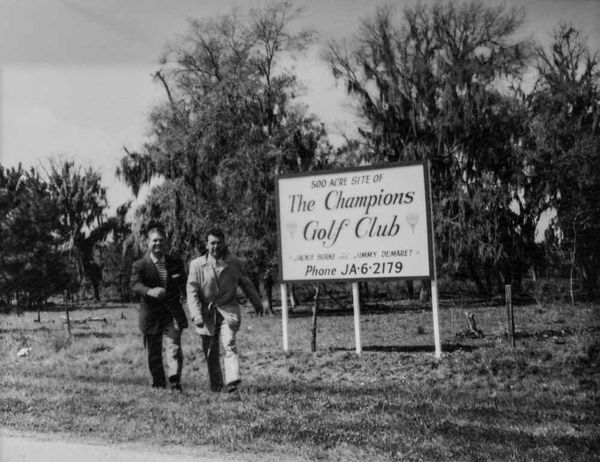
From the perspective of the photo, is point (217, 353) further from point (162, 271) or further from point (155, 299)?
point (162, 271)

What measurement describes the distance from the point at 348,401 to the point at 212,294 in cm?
204

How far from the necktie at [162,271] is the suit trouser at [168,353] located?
1.64ft

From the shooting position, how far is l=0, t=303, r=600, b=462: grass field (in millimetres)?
5035

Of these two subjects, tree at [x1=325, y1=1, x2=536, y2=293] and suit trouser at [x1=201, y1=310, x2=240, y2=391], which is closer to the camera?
suit trouser at [x1=201, y1=310, x2=240, y2=391]

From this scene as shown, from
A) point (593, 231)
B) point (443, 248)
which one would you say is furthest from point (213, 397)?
point (443, 248)

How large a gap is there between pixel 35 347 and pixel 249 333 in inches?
229

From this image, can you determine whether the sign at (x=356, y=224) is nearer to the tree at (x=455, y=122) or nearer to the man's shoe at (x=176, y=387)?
the man's shoe at (x=176, y=387)

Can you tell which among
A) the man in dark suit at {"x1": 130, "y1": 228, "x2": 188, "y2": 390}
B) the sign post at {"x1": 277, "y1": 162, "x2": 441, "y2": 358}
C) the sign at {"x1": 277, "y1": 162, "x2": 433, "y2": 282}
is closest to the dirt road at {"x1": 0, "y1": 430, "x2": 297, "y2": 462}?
the man in dark suit at {"x1": 130, "y1": 228, "x2": 188, "y2": 390}

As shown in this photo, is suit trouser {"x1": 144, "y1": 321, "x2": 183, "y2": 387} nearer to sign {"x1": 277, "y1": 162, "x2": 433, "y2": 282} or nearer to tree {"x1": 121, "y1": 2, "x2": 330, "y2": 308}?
sign {"x1": 277, "y1": 162, "x2": 433, "y2": 282}

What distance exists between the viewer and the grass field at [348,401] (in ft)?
16.5

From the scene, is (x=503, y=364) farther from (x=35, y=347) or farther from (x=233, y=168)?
(x=233, y=168)

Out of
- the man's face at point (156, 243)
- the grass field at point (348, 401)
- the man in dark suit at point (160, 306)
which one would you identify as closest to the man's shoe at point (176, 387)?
the man in dark suit at point (160, 306)

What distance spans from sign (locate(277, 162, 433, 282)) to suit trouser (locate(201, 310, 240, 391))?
340 cm

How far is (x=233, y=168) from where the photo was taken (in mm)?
24547
